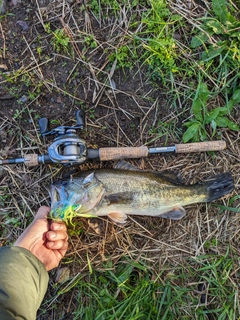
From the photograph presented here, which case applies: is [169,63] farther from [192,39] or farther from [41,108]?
[41,108]

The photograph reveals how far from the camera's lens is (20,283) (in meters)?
2.86

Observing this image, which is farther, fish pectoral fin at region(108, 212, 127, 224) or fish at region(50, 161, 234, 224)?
fish pectoral fin at region(108, 212, 127, 224)

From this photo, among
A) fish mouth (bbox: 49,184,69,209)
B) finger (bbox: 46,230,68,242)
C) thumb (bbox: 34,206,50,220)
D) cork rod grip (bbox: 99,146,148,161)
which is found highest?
cork rod grip (bbox: 99,146,148,161)

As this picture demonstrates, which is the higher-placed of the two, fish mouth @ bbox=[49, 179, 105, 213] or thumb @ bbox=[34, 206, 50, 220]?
fish mouth @ bbox=[49, 179, 105, 213]

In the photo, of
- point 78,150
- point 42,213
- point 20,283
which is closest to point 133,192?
point 78,150

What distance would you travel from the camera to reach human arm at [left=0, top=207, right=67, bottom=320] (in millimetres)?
2680

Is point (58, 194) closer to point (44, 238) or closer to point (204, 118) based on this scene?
point (44, 238)

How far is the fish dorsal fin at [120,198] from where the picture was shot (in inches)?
137

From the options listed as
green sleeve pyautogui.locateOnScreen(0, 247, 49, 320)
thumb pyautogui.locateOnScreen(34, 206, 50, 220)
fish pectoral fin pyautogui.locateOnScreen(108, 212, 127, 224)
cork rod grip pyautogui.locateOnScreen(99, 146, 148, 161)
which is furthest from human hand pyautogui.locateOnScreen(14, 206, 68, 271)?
cork rod grip pyautogui.locateOnScreen(99, 146, 148, 161)

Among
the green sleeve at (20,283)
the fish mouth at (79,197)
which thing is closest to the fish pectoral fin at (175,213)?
the fish mouth at (79,197)

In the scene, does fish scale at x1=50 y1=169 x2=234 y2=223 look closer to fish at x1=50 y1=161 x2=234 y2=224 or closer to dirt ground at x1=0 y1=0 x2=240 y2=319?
fish at x1=50 y1=161 x2=234 y2=224

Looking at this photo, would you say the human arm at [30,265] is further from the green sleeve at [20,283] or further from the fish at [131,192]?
the fish at [131,192]

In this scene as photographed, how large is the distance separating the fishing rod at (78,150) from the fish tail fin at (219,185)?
31 cm

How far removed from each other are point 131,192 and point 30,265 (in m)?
1.19
